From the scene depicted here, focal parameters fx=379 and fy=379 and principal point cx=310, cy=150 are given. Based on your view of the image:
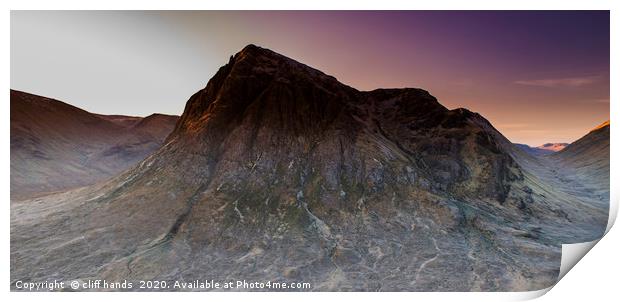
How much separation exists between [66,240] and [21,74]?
35.4ft

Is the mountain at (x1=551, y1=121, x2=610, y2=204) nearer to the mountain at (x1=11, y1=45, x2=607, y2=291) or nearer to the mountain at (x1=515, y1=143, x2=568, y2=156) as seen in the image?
the mountain at (x1=515, y1=143, x2=568, y2=156)

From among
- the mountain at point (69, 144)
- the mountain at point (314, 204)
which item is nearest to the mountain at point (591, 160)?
the mountain at point (314, 204)

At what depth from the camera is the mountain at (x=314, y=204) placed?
22.7 metres

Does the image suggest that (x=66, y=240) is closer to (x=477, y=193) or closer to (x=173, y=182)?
(x=173, y=182)

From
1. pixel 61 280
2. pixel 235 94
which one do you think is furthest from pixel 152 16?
pixel 61 280

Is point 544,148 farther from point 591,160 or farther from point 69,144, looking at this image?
point 69,144

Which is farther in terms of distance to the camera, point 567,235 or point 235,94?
point 235,94

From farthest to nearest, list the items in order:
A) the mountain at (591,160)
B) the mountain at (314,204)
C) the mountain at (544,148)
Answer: the mountain at (544,148), the mountain at (591,160), the mountain at (314,204)

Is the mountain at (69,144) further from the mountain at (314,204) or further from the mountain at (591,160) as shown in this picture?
the mountain at (591,160)

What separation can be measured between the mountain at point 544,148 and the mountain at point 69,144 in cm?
4034

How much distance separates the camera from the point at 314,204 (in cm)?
2786

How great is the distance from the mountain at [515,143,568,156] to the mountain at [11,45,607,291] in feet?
6.32

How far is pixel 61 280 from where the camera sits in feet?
69.6

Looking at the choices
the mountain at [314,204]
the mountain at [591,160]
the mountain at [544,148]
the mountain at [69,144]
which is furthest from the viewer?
the mountain at [69,144]
